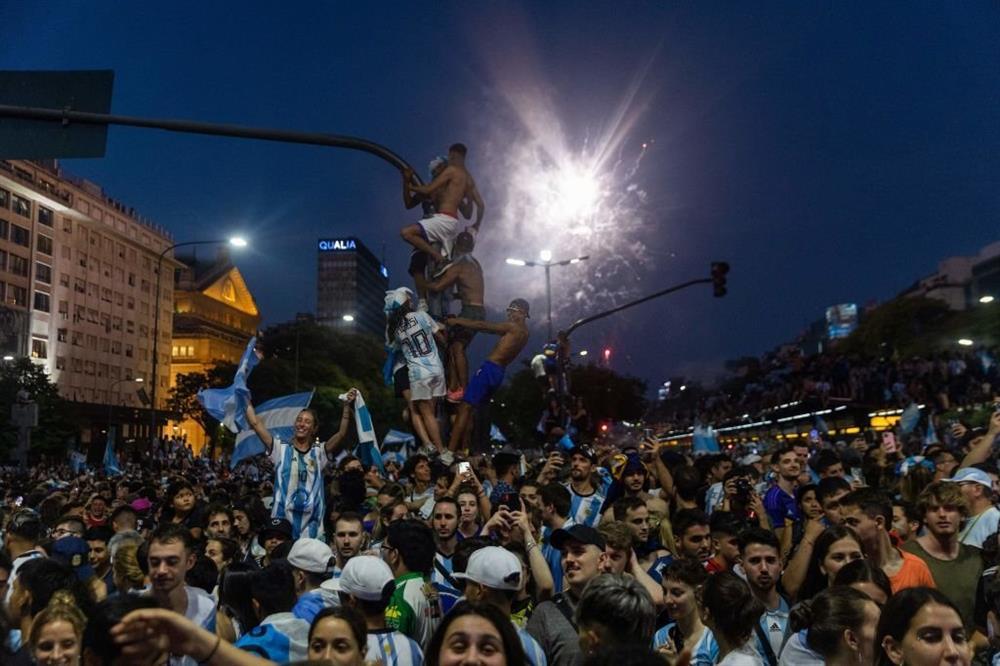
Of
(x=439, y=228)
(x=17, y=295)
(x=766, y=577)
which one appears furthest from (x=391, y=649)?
(x=17, y=295)

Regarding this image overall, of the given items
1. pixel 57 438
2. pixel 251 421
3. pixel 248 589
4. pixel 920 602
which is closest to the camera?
pixel 920 602

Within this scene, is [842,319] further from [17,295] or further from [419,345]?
[419,345]

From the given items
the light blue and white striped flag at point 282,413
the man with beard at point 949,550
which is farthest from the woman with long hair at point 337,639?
the light blue and white striped flag at point 282,413

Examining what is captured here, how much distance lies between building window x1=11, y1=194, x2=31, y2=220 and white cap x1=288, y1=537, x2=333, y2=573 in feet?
251

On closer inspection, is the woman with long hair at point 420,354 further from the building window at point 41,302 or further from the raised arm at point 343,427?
the building window at point 41,302

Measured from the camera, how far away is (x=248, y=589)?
488 cm

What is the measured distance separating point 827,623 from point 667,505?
4.43 meters

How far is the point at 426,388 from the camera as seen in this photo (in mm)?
13820

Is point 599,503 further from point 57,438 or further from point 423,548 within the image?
point 57,438

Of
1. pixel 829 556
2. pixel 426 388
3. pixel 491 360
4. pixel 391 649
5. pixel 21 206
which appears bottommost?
pixel 391 649

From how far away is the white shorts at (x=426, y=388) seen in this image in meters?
13.8

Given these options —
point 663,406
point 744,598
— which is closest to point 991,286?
point 663,406

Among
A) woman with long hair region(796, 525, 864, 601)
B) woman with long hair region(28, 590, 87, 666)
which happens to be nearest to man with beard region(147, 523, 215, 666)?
woman with long hair region(28, 590, 87, 666)

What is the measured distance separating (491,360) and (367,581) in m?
10.2
